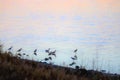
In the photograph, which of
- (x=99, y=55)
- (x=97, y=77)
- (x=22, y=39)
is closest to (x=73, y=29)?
(x=22, y=39)

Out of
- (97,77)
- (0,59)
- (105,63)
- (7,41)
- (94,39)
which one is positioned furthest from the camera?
(94,39)

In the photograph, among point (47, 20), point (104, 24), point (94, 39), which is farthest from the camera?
point (47, 20)

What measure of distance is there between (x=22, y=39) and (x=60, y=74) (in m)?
9.94

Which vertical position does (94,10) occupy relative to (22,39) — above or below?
above

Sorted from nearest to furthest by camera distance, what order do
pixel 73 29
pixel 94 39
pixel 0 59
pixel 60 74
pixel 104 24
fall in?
pixel 60 74 → pixel 0 59 → pixel 94 39 → pixel 73 29 → pixel 104 24

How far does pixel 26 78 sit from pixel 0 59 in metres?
1.33

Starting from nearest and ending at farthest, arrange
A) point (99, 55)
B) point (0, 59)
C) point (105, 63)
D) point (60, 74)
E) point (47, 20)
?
point (60, 74) → point (0, 59) → point (105, 63) → point (99, 55) → point (47, 20)

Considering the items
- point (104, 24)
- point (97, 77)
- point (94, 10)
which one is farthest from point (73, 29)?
point (97, 77)

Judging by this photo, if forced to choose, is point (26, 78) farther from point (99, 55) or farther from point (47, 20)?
point (47, 20)

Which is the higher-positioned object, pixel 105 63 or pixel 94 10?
pixel 94 10

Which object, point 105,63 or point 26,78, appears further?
point 105,63

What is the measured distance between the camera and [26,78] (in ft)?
20.3

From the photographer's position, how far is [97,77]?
794cm

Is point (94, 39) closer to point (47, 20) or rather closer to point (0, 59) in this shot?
point (47, 20)
